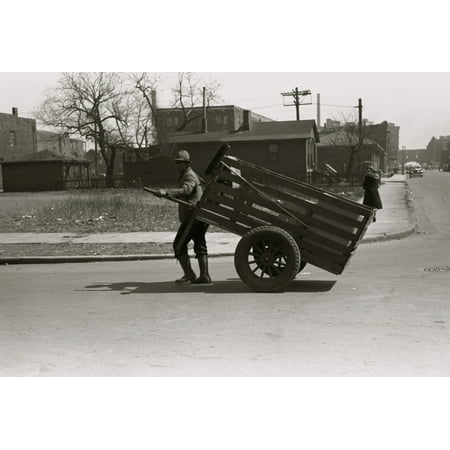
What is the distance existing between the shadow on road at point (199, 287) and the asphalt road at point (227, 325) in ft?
0.05

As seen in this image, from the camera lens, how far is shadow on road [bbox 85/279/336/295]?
8.19 meters

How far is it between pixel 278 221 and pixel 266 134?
143 ft

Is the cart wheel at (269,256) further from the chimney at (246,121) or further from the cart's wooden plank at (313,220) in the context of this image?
the chimney at (246,121)

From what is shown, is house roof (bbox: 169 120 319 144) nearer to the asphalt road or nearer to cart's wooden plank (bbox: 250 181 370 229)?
the asphalt road

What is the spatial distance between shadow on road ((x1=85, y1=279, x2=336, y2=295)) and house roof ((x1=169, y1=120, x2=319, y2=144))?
41.1 meters

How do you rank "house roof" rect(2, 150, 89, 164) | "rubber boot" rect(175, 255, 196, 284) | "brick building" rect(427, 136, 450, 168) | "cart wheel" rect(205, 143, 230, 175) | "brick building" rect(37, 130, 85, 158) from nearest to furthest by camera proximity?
"cart wheel" rect(205, 143, 230, 175), "rubber boot" rect(175, 255, 196, 284), "house roof" rect(2, 150, 89, 164), "brick building" rect(37, 130, 85, 158), "brick building" rect(427, 136, 450, 168)

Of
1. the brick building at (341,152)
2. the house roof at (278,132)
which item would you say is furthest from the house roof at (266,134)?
the brick building at (341,152)

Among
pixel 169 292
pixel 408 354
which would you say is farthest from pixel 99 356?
pixel 169 292

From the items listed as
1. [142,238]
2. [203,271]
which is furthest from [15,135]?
[203,271]

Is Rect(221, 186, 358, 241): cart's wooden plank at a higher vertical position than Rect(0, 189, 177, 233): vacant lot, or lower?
higher

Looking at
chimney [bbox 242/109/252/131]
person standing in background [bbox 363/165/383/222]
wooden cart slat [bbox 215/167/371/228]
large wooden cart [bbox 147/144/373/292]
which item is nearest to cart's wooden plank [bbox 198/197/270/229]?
large wooden cart [bbox 147/144/373/292]

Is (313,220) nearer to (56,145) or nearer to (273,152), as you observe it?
(273,152)

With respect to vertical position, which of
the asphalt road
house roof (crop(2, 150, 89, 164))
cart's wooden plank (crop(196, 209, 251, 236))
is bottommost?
the asphalt road

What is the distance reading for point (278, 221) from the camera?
799 centimetres
